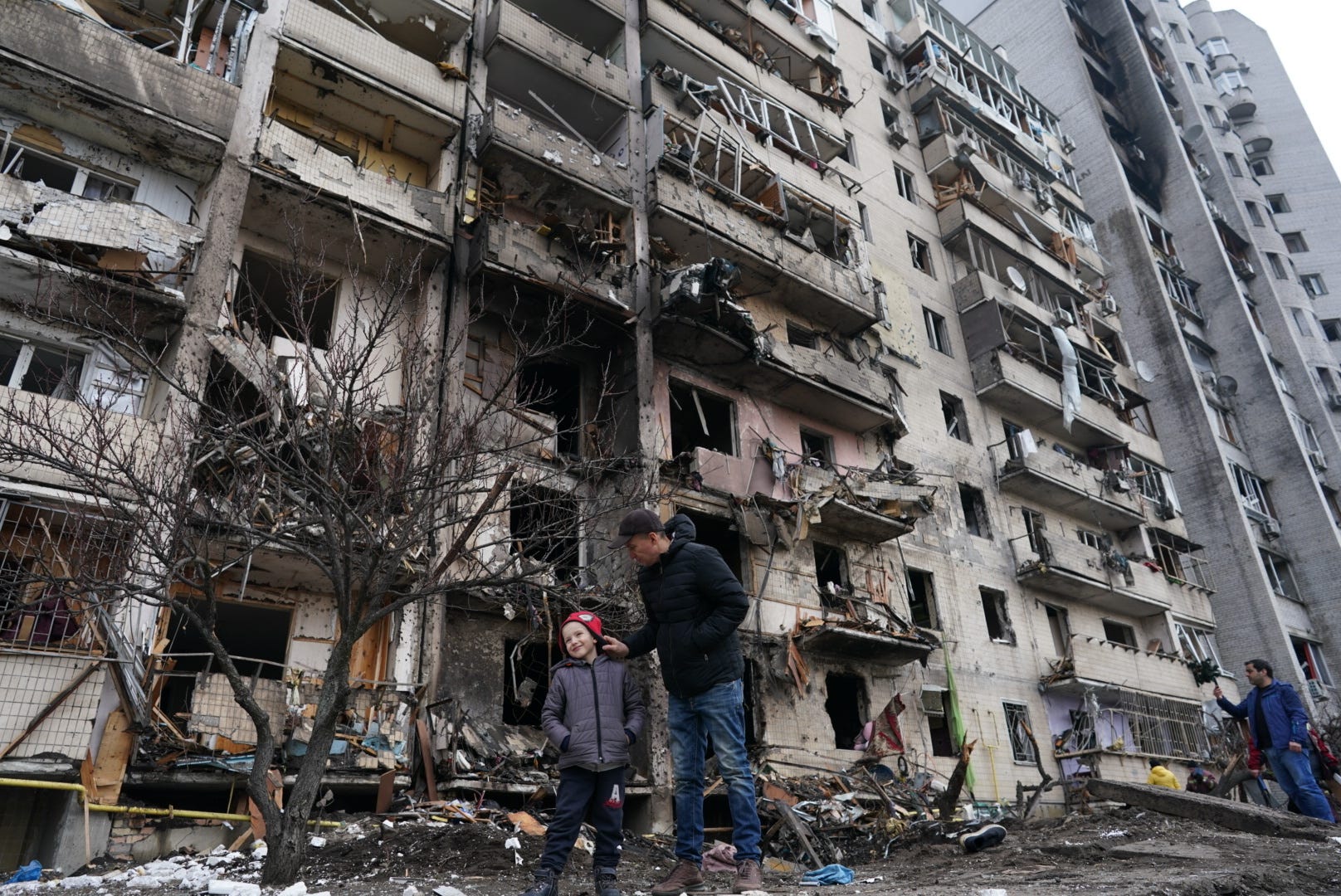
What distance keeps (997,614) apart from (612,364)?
13094 mm

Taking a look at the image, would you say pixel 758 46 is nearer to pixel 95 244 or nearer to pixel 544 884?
pixel 95 244

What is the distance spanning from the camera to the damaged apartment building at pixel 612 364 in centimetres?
1216

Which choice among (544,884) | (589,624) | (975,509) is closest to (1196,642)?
(975,509)

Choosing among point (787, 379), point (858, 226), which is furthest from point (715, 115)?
point (787, 379)

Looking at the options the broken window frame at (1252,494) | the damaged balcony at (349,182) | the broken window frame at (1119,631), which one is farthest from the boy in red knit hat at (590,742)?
the broken window frame at (1252,494)

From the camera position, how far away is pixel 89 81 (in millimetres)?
13156

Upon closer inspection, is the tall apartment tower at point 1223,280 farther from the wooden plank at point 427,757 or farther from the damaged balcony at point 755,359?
the wooden plank at point 427,757

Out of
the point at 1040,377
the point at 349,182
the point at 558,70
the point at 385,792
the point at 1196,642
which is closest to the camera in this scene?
the point at 385,792

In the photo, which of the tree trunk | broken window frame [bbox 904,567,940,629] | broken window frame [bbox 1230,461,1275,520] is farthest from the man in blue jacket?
broken window frame [bbox 1230,461,1275,520]

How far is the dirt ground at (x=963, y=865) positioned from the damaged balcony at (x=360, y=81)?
13718 mm

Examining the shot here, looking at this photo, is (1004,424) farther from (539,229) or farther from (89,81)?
(89,81)

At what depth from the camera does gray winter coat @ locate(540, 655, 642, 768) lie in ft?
18.0

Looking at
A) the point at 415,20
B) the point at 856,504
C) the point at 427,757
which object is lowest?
the point at 427,757

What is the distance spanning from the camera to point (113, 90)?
43.8 ft
